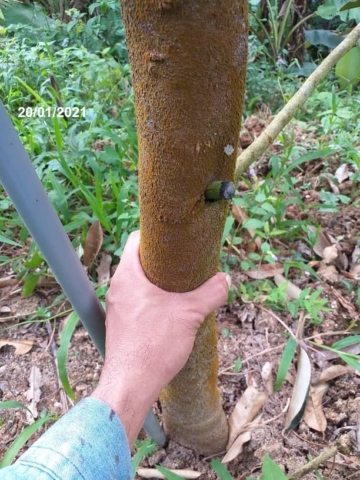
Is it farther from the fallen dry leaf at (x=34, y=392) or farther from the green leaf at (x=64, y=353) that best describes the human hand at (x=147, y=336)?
the fallen dry leaf at (x=34, y=392)

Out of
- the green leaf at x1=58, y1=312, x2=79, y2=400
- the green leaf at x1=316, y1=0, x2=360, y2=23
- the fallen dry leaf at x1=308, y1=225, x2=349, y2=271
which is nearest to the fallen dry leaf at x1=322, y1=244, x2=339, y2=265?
the fallen dry leaf at x1=308, y1=225, x2=349, y2=271

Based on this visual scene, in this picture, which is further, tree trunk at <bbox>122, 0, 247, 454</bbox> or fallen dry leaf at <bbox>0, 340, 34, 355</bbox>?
fallen dry leaf at <bbox>0, 340, 34, 355</bbox>

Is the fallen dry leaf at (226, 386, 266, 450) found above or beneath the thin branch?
beneath

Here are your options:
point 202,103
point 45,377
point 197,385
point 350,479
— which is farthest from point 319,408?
point 202,103

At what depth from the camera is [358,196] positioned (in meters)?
1.51

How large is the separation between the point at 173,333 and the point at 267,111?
1746mm

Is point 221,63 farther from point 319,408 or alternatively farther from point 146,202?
point 319,408

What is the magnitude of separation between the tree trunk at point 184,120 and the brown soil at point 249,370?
57cm

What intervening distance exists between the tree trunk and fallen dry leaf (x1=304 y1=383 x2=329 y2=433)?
1.93 feet

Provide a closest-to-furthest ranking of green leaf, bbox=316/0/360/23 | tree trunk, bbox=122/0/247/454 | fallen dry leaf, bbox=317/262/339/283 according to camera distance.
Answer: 1. tree trunk, bbox=122/0/247/454
2. fallen dry leaf, bbox=317/262/339/283
3. green leaf, bbox=316/0/360/23

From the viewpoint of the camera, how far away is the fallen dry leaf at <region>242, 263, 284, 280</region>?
4.23ft

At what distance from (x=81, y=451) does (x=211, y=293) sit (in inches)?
11.1

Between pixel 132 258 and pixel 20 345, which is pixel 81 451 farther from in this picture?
pixel 20 345

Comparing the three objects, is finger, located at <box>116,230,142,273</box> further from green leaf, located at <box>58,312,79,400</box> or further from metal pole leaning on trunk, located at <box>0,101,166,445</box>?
green leaf, located at <box>58,312,79,400</box>
